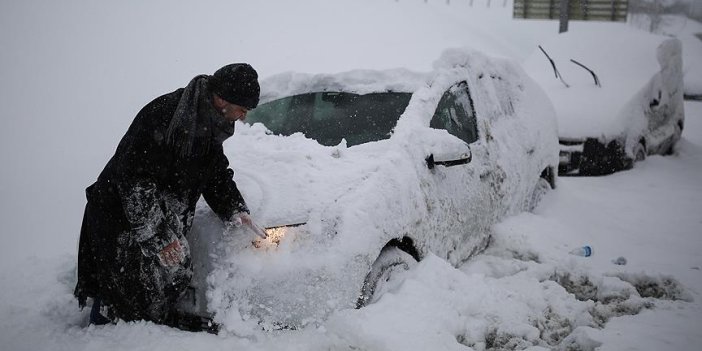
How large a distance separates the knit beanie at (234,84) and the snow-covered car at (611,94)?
5621 millimetres

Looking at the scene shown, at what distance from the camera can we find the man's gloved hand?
2.44 metres

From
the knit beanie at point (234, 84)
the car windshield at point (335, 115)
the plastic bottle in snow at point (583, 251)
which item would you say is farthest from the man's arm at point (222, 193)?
the plastic bottle in snow at point (583, 251)

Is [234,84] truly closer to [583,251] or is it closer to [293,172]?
[293,172]

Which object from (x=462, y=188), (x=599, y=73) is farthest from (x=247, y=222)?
(x=599, y=73)

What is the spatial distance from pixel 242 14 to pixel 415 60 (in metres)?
6.57

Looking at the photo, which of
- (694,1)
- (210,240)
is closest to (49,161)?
(210,240)

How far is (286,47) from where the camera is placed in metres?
14.9

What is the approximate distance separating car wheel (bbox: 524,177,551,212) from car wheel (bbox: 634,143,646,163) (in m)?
2.30

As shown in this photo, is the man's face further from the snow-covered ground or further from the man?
the snow-covered ground

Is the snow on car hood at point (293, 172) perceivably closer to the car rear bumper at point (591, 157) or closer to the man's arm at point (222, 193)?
the man's arm at point (222, 193)

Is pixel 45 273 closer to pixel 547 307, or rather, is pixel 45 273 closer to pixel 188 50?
pixel 547 307

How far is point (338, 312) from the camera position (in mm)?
2416

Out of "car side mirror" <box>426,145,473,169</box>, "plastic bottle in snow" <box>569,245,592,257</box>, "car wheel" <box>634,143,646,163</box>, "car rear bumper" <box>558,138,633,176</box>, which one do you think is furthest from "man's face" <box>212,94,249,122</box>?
"car wheel" <box>634,143,646,163</box>

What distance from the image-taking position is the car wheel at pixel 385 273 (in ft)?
8.62
